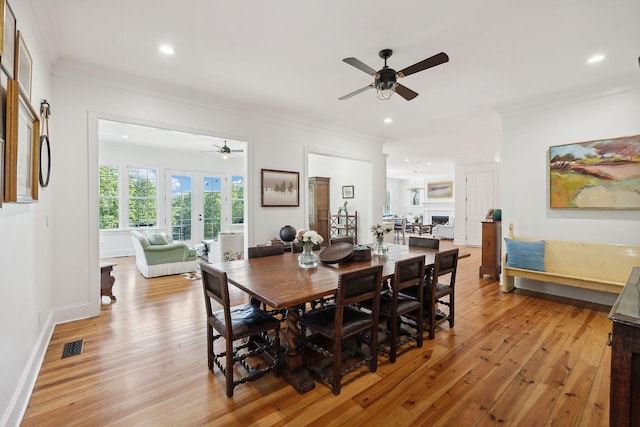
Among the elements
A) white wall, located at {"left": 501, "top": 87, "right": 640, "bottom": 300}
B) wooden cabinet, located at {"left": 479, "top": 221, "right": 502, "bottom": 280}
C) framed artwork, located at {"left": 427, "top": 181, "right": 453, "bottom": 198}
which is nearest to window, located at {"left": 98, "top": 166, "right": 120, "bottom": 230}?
wooden cabinet, located at {"left": 479, "top": 221, "right": 502, "bottom": 280}

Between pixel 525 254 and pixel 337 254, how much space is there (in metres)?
2.97

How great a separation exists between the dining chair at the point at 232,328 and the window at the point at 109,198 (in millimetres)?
6425

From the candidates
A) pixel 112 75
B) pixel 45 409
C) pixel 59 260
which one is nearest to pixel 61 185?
pixel 59 260

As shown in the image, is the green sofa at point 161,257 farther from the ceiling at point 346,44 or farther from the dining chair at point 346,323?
the dining chair at point 346,323

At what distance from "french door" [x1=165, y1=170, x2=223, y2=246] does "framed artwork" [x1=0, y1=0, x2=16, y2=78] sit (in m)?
6.37

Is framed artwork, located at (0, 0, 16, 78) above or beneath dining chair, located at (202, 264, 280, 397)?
above

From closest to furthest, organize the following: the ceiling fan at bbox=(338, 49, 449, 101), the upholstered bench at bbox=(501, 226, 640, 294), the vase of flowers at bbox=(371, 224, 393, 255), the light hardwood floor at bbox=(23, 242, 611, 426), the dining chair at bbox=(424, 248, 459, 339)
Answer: the light hardwood floor at bbox=(23, 242, 611, 426), the ceiling fan at bbox=(338, 49, 449, 101), the dining chair at bbox=(424, 248, 459, 339), the vase of flowers at bbox=(371, 224, 393, 255), the upholstered bench at bbox=(501, 226, 640, 294)

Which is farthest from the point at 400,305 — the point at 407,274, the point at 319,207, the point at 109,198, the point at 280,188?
the point at 109,198

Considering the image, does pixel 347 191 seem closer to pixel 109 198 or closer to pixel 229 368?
pixel 109 198

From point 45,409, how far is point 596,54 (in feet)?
17.5

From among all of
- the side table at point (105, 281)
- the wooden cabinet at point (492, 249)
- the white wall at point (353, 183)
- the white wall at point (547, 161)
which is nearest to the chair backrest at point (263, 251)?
the side table at point (105, 281)

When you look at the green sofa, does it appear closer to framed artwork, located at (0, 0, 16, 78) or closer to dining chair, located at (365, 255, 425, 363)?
framed artwork, located at (0, 0, 16, 78)

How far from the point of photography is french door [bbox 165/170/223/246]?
25.7 feet

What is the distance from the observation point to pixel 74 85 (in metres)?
3.19
